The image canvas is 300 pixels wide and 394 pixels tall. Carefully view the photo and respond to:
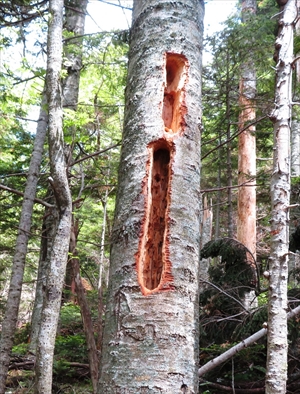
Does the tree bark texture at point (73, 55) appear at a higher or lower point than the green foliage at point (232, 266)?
higher

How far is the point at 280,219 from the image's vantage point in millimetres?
3654

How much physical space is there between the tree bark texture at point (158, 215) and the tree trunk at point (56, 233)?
2713 mm

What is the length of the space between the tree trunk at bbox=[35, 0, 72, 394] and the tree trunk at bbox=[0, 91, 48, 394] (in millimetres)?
1273

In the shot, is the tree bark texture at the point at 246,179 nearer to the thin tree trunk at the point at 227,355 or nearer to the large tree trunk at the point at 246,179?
the large tree trunk at the point at 246,179

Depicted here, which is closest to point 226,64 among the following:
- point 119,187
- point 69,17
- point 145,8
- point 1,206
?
point 69,17

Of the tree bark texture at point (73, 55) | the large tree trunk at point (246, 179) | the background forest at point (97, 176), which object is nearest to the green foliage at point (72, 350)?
the background forest at point (97, 176)

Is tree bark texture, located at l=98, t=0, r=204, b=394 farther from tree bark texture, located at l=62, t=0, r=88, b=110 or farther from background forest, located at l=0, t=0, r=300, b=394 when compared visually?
tree bark texture, located at l=62, t=0, r=88, b=110

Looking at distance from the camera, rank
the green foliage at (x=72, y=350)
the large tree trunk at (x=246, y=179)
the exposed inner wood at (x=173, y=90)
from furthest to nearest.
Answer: the large tree trunk at (x=246, y=179) < the green foliage at (x=72, y=350) < the exposed inner wood at (x=173, y=90)

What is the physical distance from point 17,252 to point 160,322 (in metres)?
5.90

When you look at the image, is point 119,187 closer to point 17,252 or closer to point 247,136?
point 17,252

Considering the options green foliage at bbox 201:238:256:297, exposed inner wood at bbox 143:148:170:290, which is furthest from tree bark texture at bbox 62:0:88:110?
exposed inner wood at bbox 143:148:170:290

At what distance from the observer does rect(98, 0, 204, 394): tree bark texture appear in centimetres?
135

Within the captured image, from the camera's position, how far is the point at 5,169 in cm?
972

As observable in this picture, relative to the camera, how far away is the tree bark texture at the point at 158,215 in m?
1.35
